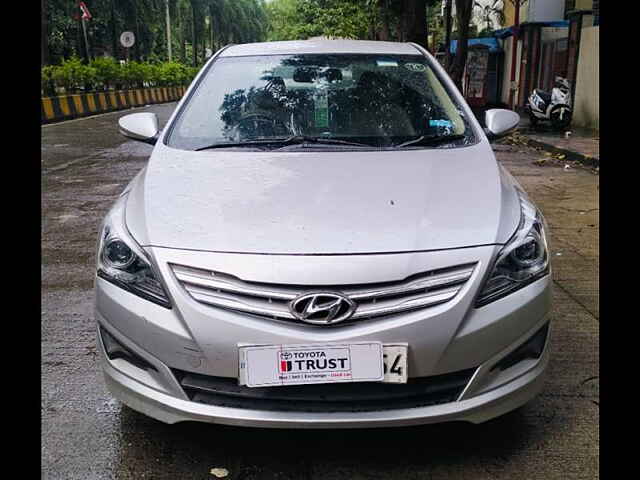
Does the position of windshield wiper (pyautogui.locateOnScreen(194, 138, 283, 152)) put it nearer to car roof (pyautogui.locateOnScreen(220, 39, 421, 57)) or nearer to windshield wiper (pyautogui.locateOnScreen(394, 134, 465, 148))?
windshield wiper (pyautogui.locateOnScreen(394, 134, 465, 148))

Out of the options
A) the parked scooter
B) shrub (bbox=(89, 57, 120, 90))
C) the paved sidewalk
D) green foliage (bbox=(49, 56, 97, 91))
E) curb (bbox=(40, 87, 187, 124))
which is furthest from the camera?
shrub (bbox=(89, 57, 120, 90))

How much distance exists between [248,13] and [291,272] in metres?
65.4

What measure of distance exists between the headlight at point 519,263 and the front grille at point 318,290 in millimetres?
122

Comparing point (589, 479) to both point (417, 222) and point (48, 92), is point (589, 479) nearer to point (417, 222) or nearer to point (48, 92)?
point (417, 222)

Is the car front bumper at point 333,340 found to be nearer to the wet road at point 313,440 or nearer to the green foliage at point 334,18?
the wet road at point 313,440

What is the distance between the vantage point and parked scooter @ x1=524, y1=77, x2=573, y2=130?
14.4 meters

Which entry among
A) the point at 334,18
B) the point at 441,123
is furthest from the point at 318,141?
the point at 334,18

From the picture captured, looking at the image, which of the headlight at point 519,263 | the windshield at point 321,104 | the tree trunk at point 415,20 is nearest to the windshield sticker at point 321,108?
the windshield at point 321,104

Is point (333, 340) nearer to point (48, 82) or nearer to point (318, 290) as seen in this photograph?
point (318, 290)

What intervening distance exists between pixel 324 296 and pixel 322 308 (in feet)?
0.13

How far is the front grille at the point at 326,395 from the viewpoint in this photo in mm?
2160

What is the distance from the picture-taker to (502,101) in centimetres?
2544

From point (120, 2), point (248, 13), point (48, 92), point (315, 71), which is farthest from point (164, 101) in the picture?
point (248, 13)

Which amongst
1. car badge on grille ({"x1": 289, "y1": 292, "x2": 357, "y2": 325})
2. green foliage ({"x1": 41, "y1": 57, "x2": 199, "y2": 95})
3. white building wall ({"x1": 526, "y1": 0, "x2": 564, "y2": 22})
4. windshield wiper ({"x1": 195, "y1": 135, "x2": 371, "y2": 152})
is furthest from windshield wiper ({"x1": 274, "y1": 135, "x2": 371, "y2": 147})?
white building wall ({"x1": 526, "y1": 0, "x2": 564, "y2": 22})
